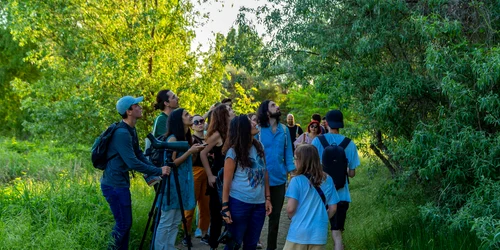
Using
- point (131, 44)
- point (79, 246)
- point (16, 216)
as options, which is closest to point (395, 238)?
point (79, 246)

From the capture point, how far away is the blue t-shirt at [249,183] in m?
5.94

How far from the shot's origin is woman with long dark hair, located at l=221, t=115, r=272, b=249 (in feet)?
19.5

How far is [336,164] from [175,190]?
6.17 ft

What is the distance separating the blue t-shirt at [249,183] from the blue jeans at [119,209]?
3.77 feet

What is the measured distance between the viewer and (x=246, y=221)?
600 centimetres

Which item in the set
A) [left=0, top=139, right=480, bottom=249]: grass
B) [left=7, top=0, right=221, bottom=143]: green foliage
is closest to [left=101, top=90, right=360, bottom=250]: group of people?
[left=0, top=139, right=480, bottom=249]: grass

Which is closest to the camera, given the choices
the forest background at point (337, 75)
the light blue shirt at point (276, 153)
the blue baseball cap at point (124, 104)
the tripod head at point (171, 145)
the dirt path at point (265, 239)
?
the blue baseball cap at point (124, 104)

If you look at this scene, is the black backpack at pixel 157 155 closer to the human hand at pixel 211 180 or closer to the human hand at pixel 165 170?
the human hand at pixel 165 170

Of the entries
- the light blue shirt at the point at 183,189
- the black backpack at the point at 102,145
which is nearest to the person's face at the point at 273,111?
the light blue shirt at the point at 183,189

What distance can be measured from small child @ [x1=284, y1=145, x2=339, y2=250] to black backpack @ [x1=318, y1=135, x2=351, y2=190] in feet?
4.43

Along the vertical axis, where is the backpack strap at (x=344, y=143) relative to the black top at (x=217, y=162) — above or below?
above

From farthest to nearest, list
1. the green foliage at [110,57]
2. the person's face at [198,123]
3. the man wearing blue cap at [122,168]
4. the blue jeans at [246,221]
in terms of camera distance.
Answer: the green foliage at [110,57]
the person's face at [198,123]
the man wearing blue cap at [122,168]
the blue jeans at [246,221]

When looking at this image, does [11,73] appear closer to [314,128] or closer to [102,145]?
[314,128]

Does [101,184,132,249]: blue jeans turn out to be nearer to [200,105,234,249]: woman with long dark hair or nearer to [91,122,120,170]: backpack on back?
[91,122,120,170]: backpack on back
